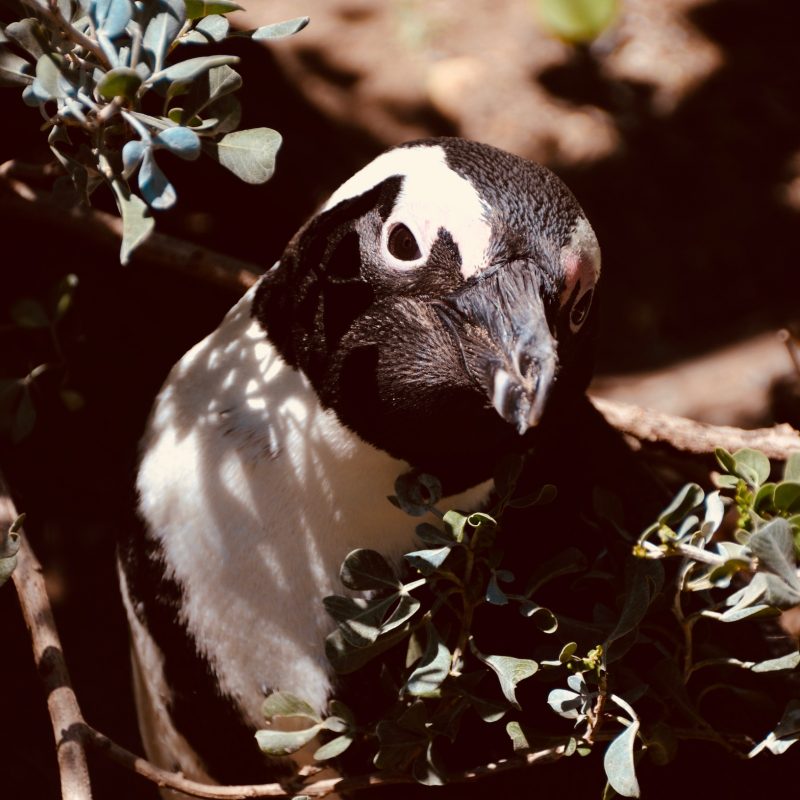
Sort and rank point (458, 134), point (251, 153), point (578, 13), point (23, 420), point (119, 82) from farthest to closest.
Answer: point (458, 134), point (578, 13), point (23, 420), point (251, 153), point (119, 82)

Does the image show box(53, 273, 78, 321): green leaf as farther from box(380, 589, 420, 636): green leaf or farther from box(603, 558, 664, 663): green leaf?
box(603, 558, 664, 663): green leaf

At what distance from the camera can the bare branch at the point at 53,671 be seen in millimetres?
1132

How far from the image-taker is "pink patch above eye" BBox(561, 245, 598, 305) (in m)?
1.06

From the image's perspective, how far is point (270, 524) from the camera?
4.01 feet

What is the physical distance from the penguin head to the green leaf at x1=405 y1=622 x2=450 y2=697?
20 centimetres

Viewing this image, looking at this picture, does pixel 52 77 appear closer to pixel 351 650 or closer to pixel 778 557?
pixel 351 650

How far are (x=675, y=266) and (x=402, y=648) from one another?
66.5 inches

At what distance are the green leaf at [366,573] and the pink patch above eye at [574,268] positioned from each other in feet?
0.96

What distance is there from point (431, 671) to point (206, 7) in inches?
23.9

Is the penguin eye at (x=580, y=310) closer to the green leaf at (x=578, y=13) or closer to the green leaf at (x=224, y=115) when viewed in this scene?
the green leaf at (x=224, y=115)

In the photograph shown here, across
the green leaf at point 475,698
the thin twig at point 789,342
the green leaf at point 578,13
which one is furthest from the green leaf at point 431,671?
the green leaf at point 578,13

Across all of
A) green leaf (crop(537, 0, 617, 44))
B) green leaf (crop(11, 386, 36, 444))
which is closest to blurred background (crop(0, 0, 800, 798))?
green leaf (crop(537, 0, 617, 44))

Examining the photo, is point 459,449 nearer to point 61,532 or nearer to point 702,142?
point 61,532

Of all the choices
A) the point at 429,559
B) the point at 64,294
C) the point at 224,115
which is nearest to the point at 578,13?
the point at 64,294
